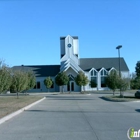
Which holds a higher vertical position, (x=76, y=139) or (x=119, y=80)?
(x=119, y=80)

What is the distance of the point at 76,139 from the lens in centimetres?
809

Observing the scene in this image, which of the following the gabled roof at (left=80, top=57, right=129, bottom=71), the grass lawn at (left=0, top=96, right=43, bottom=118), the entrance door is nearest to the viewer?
the grass lawn at (left=0, top=96, right=43, bottom=118)

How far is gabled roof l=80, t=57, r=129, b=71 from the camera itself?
66.7 meters

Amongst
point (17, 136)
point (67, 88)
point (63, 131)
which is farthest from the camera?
point (67, 88)

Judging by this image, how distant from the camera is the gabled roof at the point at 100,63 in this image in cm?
6665

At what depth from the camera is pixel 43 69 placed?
6662 cm

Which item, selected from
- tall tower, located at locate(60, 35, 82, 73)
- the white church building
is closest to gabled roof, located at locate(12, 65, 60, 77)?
the white church building

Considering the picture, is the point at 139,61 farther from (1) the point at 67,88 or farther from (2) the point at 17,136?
(2) the point at 17,136

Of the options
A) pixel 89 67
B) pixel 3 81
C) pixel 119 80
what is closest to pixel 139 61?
pixel 89 67

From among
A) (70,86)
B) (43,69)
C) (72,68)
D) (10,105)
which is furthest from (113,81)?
(43,69)

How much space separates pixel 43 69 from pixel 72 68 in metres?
8.80

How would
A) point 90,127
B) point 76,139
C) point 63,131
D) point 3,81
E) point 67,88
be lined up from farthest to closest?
point 67,88 < point 3,81 < point 90,127 < point 63,131 < point 76,139

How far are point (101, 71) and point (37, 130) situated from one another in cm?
5626

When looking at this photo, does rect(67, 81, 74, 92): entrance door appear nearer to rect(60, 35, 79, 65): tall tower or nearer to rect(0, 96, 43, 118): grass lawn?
rect(60, 35, 79, 65): tall tower
